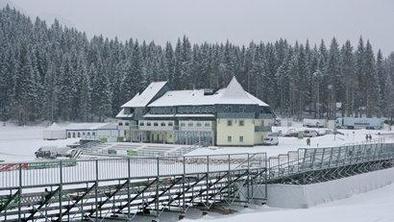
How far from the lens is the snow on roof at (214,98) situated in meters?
81.7

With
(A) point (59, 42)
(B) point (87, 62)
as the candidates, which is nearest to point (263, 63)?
(B) point (87, 62)

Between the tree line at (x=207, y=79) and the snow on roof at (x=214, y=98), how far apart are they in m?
32.7

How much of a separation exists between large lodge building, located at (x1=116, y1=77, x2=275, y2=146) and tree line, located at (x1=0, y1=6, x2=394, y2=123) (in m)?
31.1

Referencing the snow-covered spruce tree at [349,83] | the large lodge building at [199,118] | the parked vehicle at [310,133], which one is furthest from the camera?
the snow-covered spruce tree at [349,83]

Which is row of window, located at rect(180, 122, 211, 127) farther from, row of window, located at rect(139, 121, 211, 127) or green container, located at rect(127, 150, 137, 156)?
green container, located at rect(127, 150, 137, 156)

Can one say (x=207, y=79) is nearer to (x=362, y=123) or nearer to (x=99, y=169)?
(x=362, y=123)

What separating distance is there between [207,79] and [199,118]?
151ft

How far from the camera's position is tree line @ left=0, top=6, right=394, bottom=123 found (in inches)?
4614

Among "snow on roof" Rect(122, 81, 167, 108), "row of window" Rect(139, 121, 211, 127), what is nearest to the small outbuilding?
"snow on roof" Rect(122, 81, 167, 108)

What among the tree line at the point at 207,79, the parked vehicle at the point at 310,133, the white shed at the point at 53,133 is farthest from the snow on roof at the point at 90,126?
the parked vehicle at the point at 310,133

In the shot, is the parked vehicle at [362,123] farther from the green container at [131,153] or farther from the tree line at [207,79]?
the green container at [131,153]

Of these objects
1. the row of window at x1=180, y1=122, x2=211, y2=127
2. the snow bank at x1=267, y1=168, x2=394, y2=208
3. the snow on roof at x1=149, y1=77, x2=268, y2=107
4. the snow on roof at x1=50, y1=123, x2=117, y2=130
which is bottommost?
the snow bank at x1=267, y1=168, x2=394, y2=208

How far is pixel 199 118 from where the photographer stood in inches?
3223

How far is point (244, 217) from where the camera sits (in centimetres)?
2119
